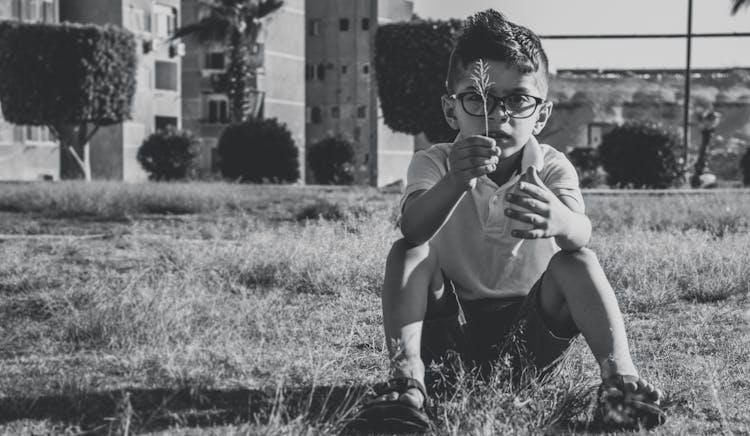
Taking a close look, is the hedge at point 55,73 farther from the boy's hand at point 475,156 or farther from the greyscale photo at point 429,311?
the boy's hand at point 475,156

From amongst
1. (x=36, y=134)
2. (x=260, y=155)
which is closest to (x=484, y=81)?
(x=260, y=155)

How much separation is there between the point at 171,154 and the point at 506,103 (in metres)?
35.0

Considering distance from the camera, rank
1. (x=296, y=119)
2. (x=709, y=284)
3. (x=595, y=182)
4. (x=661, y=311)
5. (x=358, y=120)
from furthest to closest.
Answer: (x=358, y=120), (x=296, y=119), (x=595, y=182), (x=709, y=284), (x=661, y=311)

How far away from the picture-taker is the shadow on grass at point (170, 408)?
3027mm

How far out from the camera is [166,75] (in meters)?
48.8

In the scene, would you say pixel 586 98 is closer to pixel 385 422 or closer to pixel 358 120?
pixel 358 120

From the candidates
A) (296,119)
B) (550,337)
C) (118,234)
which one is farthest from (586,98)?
(550,337)

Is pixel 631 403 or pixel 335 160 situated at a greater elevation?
pixel 631 403

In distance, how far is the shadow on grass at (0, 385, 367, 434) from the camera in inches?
119

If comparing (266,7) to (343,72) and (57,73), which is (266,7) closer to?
(57,73)

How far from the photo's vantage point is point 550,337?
332 cm

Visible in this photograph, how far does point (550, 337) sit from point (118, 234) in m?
7.47

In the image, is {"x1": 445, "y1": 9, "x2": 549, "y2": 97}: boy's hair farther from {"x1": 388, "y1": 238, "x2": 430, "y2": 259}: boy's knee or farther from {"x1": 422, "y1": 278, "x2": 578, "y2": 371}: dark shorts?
{"x1": 422, "y1": 278, "x2": 578, "y2": 371}: dark shorts

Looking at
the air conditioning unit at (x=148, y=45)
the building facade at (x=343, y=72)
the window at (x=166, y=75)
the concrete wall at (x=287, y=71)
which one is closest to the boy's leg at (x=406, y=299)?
the air conditioning unit at (x=148, y=45)
